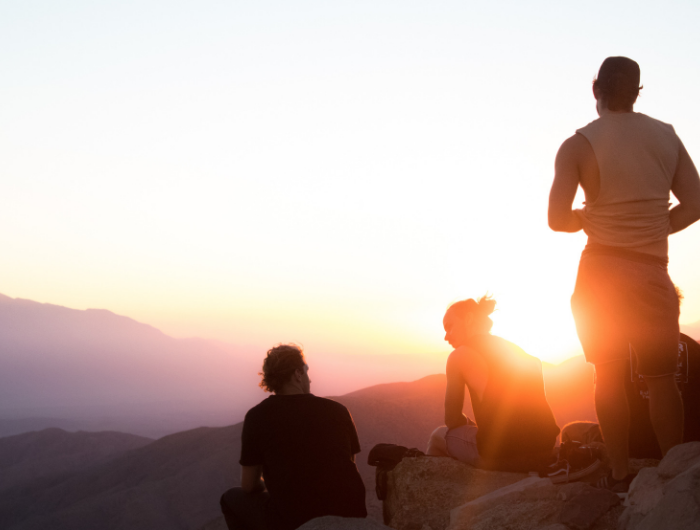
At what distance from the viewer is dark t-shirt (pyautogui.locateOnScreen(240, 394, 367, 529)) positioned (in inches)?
123

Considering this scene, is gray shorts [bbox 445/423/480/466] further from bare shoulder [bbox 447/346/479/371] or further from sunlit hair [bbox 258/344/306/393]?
sunlit hair [bbox 258/344/306/393]

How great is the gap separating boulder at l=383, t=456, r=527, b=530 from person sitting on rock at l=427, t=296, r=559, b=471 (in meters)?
0.17

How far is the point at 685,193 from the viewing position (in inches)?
109

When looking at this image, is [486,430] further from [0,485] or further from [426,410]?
[0,485]

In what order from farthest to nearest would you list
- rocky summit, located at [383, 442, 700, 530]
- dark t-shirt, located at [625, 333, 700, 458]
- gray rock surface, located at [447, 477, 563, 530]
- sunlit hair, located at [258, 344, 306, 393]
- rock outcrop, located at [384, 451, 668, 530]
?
sunlit hair, located at [258, 344, 306, 393] → dark t-shirt, located at [625, 333, 700, 458] → gray rock surface, located at [447, 477, 563, 530] → rock outcrop, located at [384, 451, 668, 530] → rocky summit, located at [383, 442, 700, 530]

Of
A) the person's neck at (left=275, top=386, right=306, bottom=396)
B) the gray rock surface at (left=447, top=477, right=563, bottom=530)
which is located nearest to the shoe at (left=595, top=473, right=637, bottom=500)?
the gray rock surface at (left=447, top=477, right=563, bottom=530)

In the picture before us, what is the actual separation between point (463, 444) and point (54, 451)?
235ft

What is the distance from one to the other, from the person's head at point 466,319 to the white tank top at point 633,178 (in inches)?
53.2

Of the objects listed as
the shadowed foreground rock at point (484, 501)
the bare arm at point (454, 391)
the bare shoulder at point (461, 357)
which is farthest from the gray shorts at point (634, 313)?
the bare arm at point (454, 391)

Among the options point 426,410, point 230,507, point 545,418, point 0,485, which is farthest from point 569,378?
point 0,485

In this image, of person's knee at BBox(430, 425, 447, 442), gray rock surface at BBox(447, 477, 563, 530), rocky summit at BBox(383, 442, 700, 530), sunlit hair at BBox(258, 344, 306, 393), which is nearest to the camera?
rocky summit at BBox(383, 442, 700, 530)

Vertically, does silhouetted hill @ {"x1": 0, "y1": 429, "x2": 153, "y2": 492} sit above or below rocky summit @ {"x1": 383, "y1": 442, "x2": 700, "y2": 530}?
below

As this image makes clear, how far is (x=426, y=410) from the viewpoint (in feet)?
78.6

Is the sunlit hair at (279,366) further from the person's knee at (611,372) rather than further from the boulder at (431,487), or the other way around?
the person's knee at (611,372)
